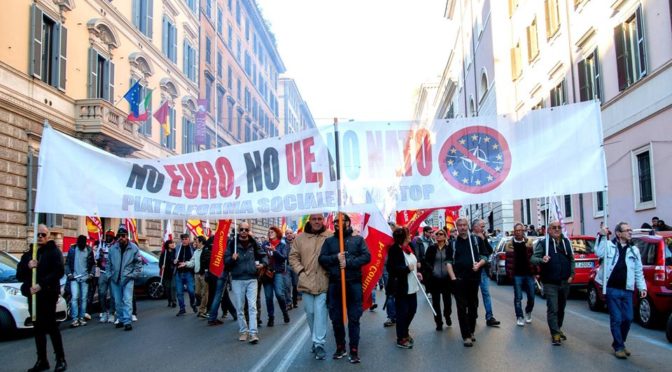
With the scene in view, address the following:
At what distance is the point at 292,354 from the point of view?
27.3 feet

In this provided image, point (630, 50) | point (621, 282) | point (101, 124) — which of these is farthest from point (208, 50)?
point (621, 282)

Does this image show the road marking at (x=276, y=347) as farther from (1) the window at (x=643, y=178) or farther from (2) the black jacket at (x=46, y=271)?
(1) the window at (x=643, y=178)

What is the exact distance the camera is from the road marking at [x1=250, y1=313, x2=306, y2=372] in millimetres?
7539

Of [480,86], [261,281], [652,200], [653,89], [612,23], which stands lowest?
[261,281]

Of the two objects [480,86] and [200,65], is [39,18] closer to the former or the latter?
[200,65]

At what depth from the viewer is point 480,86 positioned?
145ft

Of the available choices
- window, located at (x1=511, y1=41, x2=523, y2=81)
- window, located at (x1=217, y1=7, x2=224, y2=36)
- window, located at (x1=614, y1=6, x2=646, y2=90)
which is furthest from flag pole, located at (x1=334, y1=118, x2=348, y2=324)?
window, located at (x1=217, y1=7, x2=224, y2=36)

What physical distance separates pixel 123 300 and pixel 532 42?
85.7ft

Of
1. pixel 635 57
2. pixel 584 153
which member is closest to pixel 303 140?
pixel 584 153

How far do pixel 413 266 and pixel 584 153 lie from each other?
8.96 feet

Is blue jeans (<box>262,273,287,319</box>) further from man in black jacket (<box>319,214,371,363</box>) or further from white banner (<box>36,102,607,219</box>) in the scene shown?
man in black jacket (<box>319,214,371,363</box>)

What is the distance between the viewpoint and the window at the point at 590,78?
75.4ft

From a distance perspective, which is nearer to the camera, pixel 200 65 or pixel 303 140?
pixel 303 140

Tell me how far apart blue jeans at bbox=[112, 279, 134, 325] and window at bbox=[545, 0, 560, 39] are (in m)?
22.1
